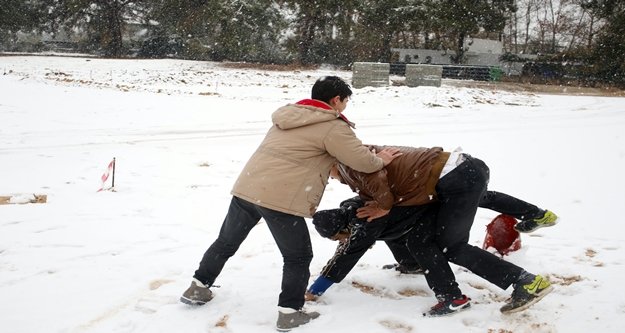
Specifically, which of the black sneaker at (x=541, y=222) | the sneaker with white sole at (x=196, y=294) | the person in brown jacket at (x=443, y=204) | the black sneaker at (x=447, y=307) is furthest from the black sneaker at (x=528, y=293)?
the sneaker with white sole at (x=196, y=294)

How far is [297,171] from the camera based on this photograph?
3236 mm

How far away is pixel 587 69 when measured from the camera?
30.9 m

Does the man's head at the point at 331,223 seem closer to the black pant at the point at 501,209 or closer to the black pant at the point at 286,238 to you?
the black pant at the point at 286,238

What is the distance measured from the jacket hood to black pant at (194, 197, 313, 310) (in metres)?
0.57

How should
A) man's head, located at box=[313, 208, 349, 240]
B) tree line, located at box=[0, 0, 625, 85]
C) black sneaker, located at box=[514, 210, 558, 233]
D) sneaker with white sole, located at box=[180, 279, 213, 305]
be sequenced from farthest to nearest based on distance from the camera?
tree line, located at box=[0, 0, 625, 85] < black sneaker, located at box=[514, 210, 558, 233] < man's head, located at box=[313, 208, 349, 240] < sneaker with white sole, located at box=[180, 279, 213, 305]

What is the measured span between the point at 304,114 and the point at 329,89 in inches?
10.2

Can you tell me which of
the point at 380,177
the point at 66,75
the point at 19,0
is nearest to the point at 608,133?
the point at 380,177

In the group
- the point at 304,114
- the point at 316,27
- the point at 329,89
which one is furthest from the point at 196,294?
the point at 316,27

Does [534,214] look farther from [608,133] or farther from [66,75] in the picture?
[66,75]

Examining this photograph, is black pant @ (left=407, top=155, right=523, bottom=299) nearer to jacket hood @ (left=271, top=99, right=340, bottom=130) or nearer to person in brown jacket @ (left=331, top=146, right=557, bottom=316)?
person in brown jacket @ (left=331, top=146, right=557, bottom=316)

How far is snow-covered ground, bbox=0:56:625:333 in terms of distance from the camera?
3473mm

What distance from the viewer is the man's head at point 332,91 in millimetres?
3326

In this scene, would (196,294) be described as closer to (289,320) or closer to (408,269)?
(289,320)

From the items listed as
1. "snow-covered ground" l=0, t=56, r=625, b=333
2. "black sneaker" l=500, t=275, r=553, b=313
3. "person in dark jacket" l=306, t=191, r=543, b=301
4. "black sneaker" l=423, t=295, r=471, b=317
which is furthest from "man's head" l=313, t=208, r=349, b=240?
"black sneaker" l=500, t=275, r=553, b=313
